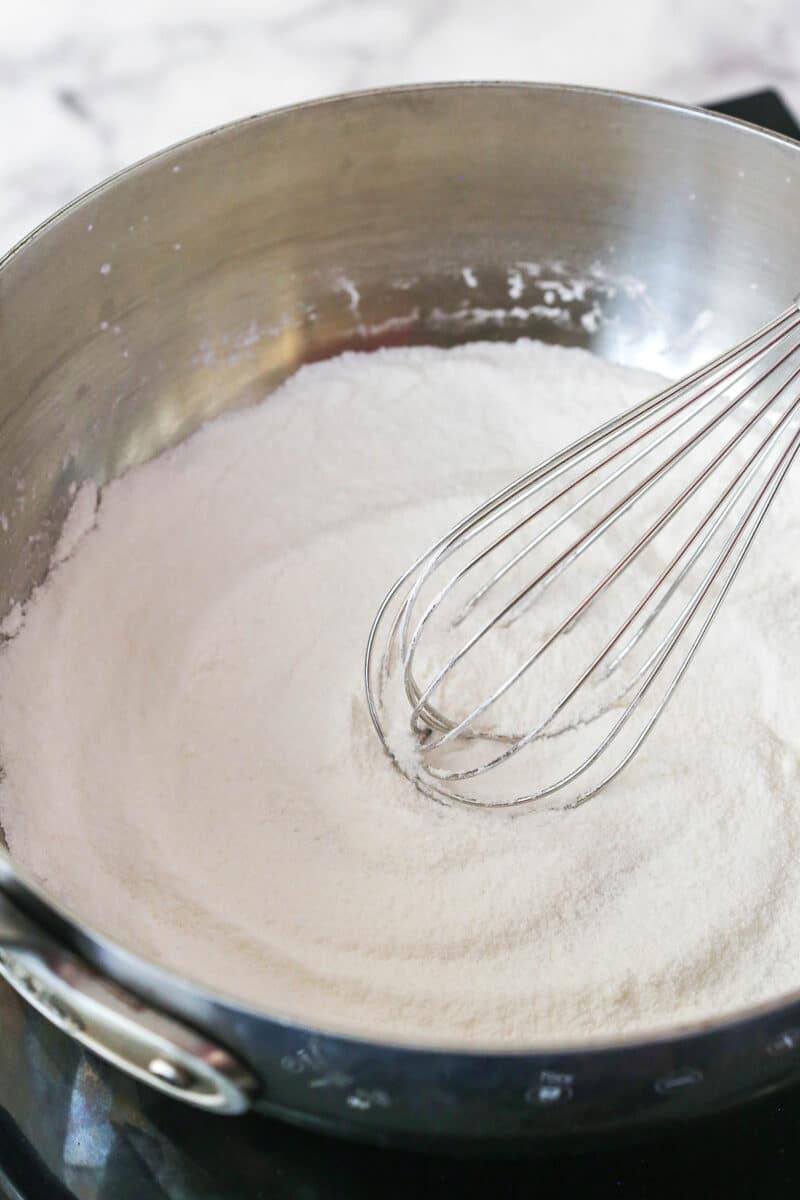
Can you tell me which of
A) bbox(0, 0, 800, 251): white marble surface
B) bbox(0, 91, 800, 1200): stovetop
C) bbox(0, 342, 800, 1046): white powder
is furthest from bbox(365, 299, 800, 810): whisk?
bbox(0, 0, 800, 251): white marble surface

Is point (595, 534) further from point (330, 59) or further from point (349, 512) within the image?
point (330, 59)

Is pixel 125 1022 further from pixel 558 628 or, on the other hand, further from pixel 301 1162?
pixel 558 628

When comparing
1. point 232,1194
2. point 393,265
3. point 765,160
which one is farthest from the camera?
point 393,265

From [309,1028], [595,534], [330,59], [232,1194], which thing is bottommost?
[232,1194]

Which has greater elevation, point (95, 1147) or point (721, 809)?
point (721, 809)

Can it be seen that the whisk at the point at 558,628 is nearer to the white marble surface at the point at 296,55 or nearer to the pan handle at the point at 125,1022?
the pan handle at the point at 125,1022

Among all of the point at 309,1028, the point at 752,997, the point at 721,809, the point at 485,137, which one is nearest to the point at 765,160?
Result: the point at 485,137

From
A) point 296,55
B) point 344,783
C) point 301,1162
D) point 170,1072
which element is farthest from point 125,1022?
point 296,55
